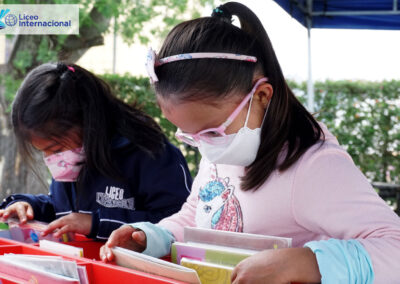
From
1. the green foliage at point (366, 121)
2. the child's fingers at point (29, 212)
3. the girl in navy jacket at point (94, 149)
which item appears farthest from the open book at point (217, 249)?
the green foliage at point (366, 121)

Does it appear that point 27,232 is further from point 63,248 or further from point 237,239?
point 237,239

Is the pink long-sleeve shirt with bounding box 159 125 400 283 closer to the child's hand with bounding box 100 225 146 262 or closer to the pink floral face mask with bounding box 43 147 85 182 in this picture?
the child's hand with bounding box 100 225 146 262

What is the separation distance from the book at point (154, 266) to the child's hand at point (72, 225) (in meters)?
0.54

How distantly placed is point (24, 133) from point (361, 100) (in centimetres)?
547

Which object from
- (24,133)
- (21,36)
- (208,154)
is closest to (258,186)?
(208,154)

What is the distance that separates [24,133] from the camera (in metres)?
1.96

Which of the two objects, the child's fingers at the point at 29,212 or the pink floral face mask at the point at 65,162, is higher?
the pink floral face mask at the point at 65,162

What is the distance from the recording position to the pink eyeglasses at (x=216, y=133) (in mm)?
1327

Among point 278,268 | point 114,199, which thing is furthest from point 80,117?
point 278,268

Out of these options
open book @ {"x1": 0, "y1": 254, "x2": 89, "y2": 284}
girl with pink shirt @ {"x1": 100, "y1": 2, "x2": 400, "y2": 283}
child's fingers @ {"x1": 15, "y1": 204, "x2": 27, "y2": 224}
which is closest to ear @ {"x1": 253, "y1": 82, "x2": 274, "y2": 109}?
girl with pink shirt @ {"x1": 100, "y1": 2, "x2": 400, "y2": 283}

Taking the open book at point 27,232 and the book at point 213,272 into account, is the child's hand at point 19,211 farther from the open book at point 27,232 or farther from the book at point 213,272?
the book at point 213,272

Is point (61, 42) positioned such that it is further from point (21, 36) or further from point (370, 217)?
point (370, 217)

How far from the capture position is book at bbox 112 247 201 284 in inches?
39.5

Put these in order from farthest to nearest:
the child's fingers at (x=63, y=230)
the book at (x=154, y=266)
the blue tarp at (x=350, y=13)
Answer: the blue tarp at (x=350, y=13) < the child's fingers at (x=63, y=230) < the book at (x=154, y=266)
